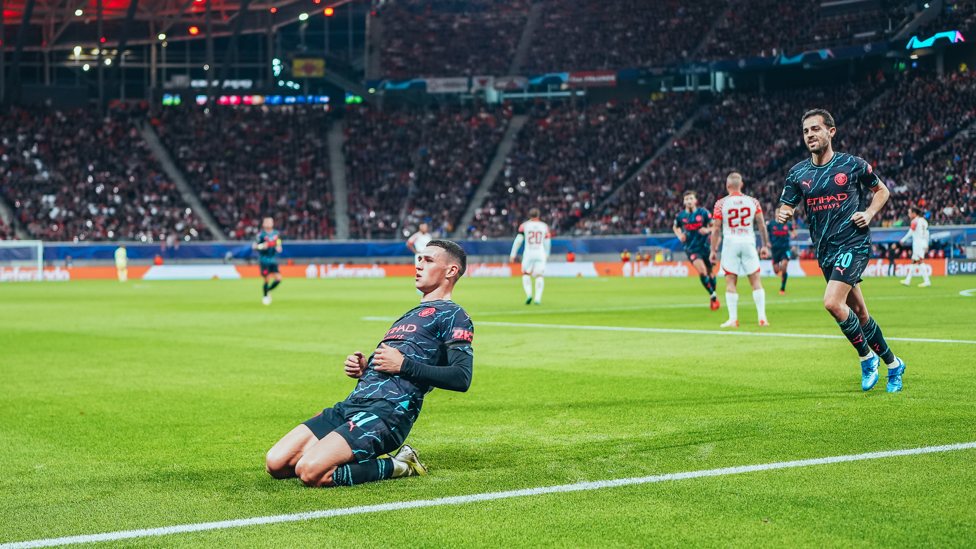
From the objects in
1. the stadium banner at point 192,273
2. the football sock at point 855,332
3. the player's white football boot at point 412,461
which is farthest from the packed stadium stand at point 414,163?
the player's white football boot at point 412,461

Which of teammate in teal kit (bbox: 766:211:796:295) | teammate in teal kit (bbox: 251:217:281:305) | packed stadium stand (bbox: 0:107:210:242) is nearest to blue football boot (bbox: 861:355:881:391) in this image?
teammate in teal kit (bbox: 766:211:796:295)

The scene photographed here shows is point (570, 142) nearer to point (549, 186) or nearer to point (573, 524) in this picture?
point (549, 186)

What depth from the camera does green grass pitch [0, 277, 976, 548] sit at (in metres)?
4.37

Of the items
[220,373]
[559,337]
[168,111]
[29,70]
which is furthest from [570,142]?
[220,373]

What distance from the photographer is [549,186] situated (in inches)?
2156

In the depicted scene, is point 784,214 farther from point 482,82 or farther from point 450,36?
point 450,36

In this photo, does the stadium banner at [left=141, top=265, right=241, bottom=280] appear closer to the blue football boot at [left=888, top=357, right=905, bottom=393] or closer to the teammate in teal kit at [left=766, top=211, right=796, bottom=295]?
the teammate in teal kit at [left=766, top=211, right=796, bottom=295]

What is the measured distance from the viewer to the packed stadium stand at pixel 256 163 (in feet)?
176

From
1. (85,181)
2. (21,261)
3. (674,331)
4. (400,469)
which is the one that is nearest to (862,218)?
(400,469)

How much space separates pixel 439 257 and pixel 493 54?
60377 millimetres

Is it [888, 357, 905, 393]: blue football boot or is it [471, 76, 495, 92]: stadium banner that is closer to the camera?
[888, 357, 905, 393]: blue football boot

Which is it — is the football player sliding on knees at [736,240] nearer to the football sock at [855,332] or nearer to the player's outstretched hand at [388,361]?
the football sock at [855,332]

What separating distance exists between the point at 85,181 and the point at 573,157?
1076 inches

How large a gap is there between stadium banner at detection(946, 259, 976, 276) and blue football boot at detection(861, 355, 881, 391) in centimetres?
2992
